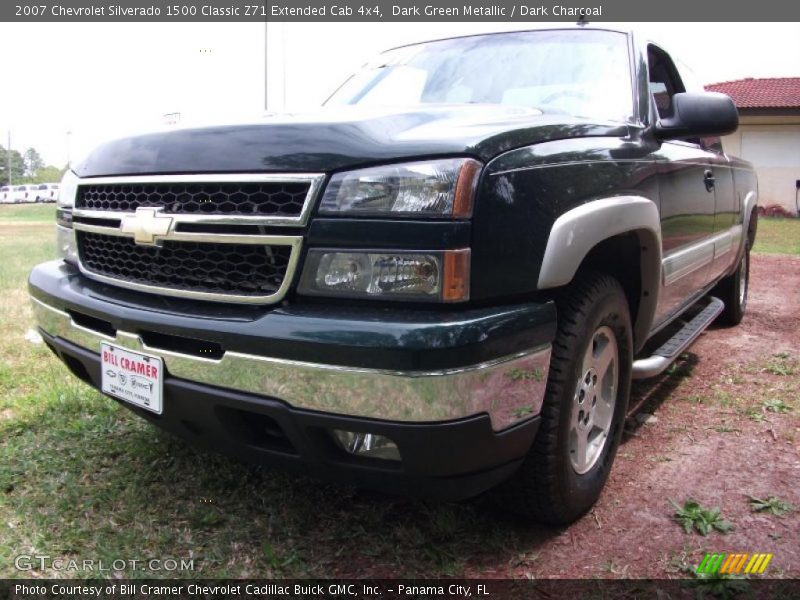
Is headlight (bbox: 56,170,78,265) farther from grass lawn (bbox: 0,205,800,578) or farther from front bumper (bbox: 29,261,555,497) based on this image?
grass lawn (bbox: 0,205,800,578)

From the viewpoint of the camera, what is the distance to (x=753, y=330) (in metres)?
5.22

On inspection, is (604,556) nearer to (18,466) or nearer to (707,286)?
(18,466)

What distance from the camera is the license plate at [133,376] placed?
6.43 ft

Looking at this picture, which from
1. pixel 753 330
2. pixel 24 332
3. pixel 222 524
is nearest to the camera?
pixel 222 524

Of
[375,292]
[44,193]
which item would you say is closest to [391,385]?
[375,292]

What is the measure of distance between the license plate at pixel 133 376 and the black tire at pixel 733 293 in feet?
14.6

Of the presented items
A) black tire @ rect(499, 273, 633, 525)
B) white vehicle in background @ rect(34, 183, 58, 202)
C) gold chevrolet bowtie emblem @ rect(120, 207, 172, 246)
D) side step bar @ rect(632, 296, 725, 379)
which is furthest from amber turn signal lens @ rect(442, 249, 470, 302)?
white vehicle in background @ rect(34, 183, 58, 202)

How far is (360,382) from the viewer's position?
1.62m

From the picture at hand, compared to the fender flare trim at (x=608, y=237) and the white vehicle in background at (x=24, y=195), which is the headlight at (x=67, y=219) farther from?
the white vehicle in background at (x=24, y=195)

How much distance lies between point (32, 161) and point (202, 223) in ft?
339

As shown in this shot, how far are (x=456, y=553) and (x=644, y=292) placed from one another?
1272 millimetres

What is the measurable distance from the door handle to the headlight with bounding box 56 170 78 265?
294 centimetres

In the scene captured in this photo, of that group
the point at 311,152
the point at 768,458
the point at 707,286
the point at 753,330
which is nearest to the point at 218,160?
the point at 311,152

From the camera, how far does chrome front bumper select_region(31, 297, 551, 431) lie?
160 centimetres
